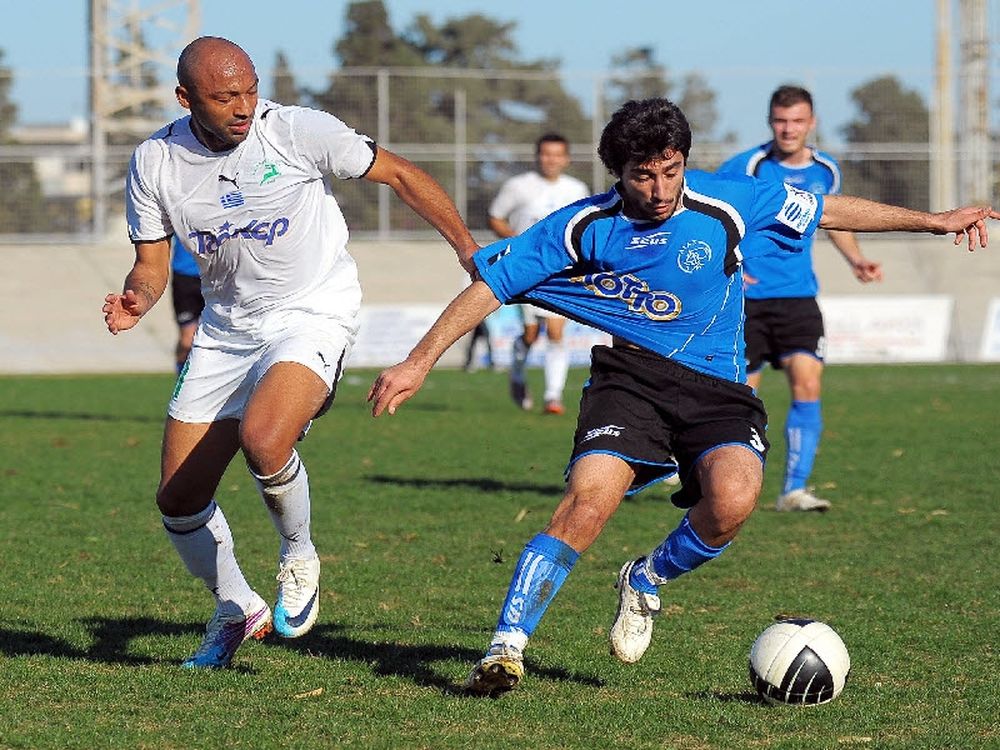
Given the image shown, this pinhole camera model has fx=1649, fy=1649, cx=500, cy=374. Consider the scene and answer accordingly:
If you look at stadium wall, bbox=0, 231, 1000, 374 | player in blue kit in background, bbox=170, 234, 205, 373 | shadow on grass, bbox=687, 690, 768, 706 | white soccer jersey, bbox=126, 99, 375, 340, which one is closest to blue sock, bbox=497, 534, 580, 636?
shadow on grass, bbox=687, 690, 768, 706

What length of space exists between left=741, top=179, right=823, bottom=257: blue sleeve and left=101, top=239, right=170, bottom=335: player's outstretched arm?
2.06 m

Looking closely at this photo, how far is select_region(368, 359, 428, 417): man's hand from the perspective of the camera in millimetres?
4895

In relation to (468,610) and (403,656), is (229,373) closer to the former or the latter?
(403,656)

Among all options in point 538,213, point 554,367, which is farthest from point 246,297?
point 538,213

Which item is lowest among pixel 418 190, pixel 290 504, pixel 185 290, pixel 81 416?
pixel 81 416

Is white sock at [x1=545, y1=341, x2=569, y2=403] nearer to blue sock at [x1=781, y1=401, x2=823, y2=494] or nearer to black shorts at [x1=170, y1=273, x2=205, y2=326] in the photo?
black shorts at [x1=170, y1=273, x2=205, y2=326]

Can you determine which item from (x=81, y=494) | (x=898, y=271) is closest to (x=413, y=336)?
(x=898, y=271)

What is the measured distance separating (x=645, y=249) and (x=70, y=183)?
23.1m

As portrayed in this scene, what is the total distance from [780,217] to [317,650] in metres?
2.30

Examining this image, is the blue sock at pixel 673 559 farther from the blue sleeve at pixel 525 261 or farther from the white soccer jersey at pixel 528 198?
the white soccer jersey at pixel 528 198

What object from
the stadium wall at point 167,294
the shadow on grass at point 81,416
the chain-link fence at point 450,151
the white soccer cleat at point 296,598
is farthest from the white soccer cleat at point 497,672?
→ the chain-link fence at point 450,151

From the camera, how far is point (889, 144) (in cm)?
2870

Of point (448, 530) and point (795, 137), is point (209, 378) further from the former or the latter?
point (795, 137)

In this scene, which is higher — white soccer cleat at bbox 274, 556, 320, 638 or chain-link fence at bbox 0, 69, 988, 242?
chain-link fence at bbox 0, 69, 988, 242
